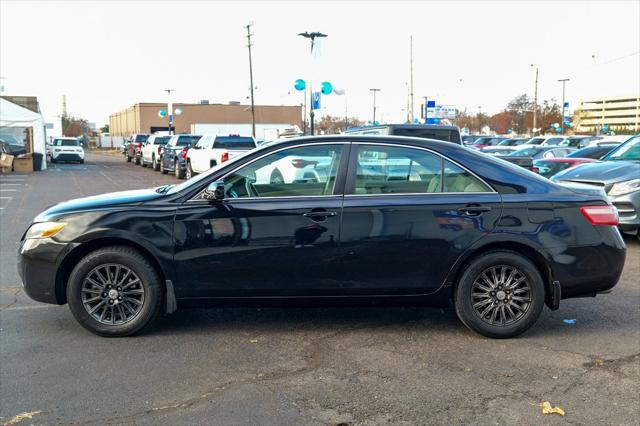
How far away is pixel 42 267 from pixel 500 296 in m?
3.79

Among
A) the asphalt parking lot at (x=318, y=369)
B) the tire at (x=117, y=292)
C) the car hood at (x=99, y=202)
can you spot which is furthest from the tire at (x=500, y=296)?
the car hood at (x=99, y=202)

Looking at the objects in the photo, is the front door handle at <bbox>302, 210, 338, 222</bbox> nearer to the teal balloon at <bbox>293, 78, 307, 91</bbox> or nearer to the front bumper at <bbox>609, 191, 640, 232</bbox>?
the front bumper at <bbox>609, 191, 640, 232</bbox>

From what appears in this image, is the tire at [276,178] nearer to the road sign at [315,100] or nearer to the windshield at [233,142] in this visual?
the windshield at [233,142]

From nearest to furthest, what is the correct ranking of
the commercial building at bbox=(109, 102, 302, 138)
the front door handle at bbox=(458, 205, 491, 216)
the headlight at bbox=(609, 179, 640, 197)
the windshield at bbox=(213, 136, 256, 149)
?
the front door handle at bbox=(458, 205, 491, 216) → the headlight at bbox=(609, 179, 640, 197) → the windshield at bbox=(213, 136, 256, 149) → the commercial building at bbox=(109, 102, 302, 138)

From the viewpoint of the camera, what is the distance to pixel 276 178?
205 inches

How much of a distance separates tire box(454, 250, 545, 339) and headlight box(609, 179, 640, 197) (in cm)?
504

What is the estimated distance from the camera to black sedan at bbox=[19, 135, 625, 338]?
496 cm

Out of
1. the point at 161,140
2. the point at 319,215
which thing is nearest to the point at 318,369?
the point at 319,215

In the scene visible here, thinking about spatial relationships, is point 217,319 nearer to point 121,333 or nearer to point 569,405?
point 121,333

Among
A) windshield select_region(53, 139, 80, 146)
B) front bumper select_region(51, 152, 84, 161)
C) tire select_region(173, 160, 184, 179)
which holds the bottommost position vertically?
tire select_region(173, 160, 184, 179)

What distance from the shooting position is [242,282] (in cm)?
499

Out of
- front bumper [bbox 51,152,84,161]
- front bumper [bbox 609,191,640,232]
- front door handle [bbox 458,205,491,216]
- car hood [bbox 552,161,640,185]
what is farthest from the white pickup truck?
front bumper [bbox 51,152,84,161]

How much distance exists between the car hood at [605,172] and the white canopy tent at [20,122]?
2707 cm

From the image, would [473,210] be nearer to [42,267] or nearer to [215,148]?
[42,267]
